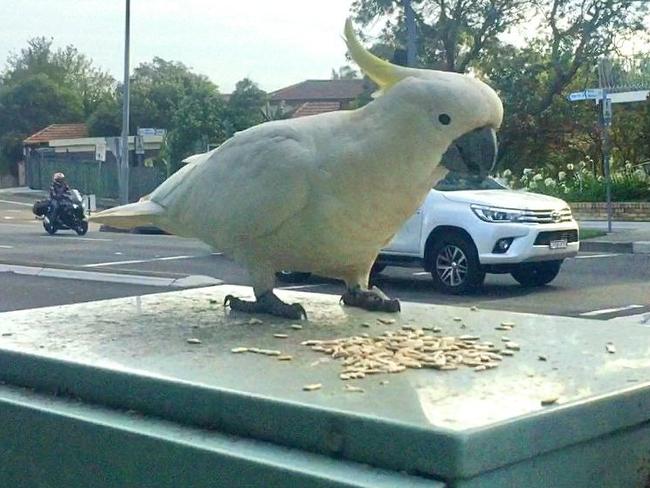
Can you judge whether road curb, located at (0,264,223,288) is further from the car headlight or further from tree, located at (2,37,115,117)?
tree, located at (2,37,115,117)

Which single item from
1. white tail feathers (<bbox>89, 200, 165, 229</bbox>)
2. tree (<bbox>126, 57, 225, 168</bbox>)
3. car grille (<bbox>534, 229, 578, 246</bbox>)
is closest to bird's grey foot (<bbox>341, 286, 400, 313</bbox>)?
white tail feathers (<bbox>89, 200, 165, 229</bbox>)

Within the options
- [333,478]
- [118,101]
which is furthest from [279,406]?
[118,101]

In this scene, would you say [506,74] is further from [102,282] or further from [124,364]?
[124,364]

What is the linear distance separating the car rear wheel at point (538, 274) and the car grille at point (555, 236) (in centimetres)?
36

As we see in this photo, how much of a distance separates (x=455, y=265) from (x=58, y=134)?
4381 cm

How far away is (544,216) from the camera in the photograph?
442 inches

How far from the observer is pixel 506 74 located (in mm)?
26297

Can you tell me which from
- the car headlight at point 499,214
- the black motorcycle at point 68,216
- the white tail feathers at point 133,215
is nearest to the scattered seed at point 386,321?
the white tail feathers at point 133,215

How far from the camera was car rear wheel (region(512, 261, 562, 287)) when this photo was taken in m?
11.7

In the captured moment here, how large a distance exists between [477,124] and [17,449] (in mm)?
1406

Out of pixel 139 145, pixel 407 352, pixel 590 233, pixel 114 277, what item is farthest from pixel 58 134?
pixel 407 352

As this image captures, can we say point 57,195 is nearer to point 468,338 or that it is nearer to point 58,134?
point 468,338

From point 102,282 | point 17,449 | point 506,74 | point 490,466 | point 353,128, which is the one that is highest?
point 506,74

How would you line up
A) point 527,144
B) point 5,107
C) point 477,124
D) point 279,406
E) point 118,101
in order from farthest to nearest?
point 5,107 < point 118,101 < point 527,144 < point 477,124 < point 279,406
